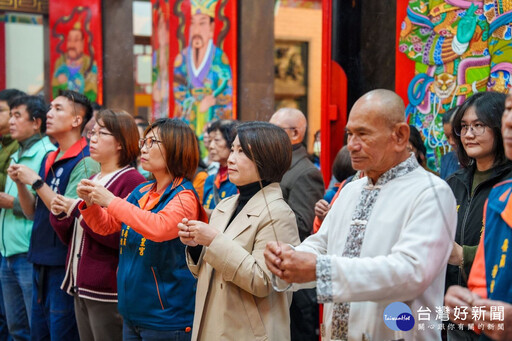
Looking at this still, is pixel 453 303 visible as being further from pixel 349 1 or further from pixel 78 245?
pixel 349 1

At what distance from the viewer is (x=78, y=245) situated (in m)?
3.70

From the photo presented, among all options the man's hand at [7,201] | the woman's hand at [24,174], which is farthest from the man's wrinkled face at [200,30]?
the woman's hand at [24,174]

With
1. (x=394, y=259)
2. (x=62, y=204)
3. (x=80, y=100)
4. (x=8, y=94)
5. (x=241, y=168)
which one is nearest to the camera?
(x=394, y=259)

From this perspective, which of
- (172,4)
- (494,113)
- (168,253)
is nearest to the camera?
(494,113)

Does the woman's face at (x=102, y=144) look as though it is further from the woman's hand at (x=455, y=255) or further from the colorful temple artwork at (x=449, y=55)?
the woman's hand at (x=455, y=255)

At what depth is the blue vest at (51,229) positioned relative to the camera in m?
3.99

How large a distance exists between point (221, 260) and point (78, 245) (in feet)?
4.71

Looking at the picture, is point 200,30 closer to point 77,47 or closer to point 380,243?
point 77,47

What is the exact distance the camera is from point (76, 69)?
9.85m

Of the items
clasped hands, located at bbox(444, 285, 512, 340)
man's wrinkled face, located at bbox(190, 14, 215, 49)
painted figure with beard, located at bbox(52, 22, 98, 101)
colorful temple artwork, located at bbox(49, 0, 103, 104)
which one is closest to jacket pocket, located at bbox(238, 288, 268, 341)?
clasped hands, located at bbox(444, 285, 512, 340)

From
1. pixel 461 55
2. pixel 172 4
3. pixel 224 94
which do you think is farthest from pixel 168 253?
pixel 172 4

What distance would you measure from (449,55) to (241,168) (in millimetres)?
1806

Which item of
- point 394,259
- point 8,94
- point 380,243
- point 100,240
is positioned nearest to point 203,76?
point 8,94

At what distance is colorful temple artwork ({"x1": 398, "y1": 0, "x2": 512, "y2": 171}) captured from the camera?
3594 mm
